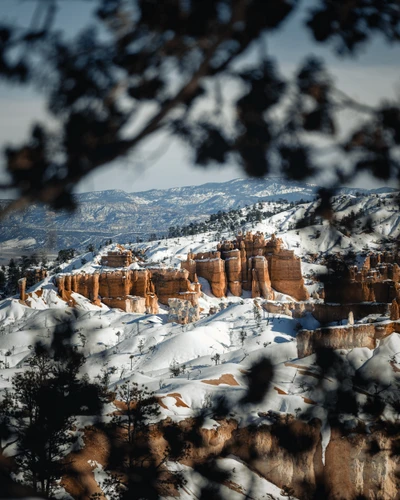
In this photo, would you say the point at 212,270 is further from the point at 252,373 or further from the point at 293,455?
Answer: the point at 252,373

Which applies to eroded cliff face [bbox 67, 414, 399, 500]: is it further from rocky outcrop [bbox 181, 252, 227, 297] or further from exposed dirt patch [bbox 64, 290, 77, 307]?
rocky outcrop [bbox 181, 252, 227, 297]

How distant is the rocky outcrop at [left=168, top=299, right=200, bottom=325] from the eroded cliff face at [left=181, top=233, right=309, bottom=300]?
9.83 metres

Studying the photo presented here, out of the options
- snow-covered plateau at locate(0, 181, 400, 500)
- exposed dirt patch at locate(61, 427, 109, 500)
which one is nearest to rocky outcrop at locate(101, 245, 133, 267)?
snow-covered plateau at locate(0, 181, 400, 500)

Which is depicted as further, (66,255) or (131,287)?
(66,255)

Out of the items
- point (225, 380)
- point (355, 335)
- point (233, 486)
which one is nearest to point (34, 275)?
point (225, 380)

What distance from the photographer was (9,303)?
153 ft

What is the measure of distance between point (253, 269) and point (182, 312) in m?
12.7

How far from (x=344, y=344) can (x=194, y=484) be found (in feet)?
58.3

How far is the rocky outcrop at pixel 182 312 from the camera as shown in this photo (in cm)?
4483

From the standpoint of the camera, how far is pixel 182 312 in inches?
1780

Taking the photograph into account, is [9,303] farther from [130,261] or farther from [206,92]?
[206,92]

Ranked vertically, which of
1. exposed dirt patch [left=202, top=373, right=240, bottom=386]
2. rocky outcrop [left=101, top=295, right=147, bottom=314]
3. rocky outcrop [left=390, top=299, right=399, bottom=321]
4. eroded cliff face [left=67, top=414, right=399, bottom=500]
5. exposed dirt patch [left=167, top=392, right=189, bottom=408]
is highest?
eroded cliff face [left=67, top=414, right=399, bottom=500]

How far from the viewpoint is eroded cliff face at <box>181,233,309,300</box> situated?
179 ft

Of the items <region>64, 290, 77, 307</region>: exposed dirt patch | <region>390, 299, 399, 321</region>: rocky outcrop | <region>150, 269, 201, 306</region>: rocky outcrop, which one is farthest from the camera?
<region>150, 269, 201, 306</region>: rocky outcrop
